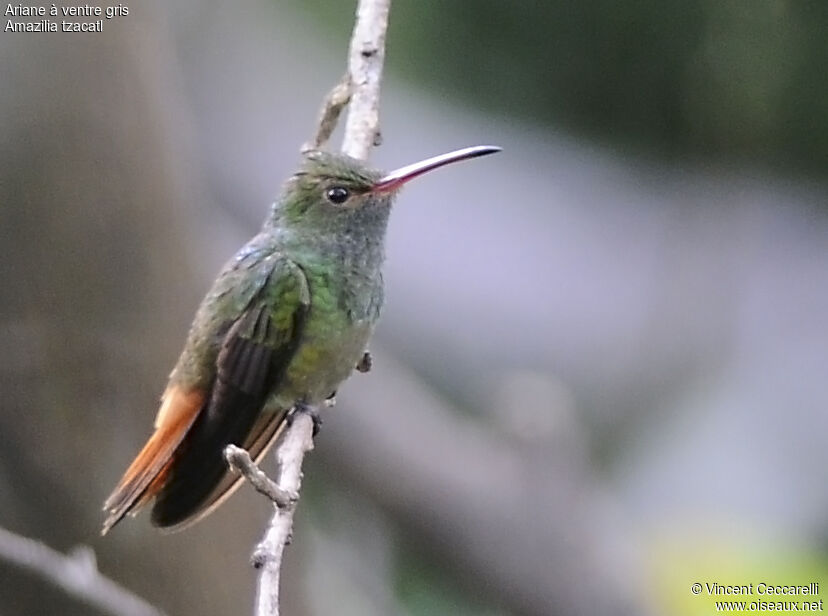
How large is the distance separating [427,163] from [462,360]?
301cm

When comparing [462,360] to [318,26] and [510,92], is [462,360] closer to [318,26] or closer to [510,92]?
[510,92]

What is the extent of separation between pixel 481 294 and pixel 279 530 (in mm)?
3880

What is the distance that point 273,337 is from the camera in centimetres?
264

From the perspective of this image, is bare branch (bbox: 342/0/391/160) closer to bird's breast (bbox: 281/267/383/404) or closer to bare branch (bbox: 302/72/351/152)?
bare branch (bbox: 302/72/351/152)

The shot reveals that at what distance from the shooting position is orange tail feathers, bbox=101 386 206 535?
8.27 ft

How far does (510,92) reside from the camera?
5.93 metres

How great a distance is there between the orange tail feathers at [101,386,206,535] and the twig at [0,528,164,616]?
5.5 inches

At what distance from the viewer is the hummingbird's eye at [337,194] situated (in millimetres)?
2807

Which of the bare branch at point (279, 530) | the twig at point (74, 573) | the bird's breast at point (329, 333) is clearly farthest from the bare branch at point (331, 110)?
the twig at point (74, 573)

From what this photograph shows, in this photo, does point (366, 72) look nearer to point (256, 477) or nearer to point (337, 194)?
point (337, 194)

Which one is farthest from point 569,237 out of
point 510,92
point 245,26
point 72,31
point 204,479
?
point 204,479

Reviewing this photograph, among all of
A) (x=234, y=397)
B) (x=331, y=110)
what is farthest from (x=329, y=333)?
(x=331, y=110)

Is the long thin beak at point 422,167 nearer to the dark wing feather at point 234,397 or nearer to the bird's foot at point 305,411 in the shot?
the dark wing feather at point 234,397

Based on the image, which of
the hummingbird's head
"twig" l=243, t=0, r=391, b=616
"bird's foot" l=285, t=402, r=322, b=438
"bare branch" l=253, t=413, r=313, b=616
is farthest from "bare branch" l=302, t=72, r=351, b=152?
"bare branch" l=253, t=413, r=313, b=616
